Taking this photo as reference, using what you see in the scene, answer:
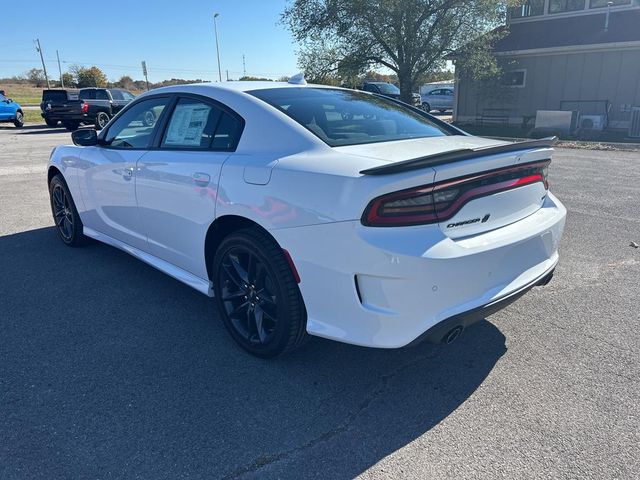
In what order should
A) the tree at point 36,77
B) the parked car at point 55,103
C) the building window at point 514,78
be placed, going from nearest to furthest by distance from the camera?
the building window at point 514,78, the parked car at point 55,103, the tree at point 36,77

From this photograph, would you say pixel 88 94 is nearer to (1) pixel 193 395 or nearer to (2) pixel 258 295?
(2) pixel 258 295

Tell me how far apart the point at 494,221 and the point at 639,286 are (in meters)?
2.22

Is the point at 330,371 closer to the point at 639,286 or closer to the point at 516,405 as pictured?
the point at 516,405

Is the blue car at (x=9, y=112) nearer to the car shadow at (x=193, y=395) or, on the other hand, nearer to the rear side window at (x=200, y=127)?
the car shadow at (x=193, y=395)

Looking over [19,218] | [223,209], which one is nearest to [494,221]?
[223,209]

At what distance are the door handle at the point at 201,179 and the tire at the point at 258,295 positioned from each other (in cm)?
39

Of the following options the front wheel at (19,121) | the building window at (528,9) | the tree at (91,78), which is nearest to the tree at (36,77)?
the tree at (91,78)

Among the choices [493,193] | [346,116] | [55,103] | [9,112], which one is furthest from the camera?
[9,112]

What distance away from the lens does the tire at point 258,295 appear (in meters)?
2.76

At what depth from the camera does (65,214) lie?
5.24 metres

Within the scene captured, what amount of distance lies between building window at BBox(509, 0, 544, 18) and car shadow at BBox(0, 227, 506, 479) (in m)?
22.9

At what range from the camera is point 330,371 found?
9.70 ft

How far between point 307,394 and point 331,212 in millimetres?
1034

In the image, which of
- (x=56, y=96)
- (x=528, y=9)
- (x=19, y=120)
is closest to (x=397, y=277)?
(x=528, y=9)
